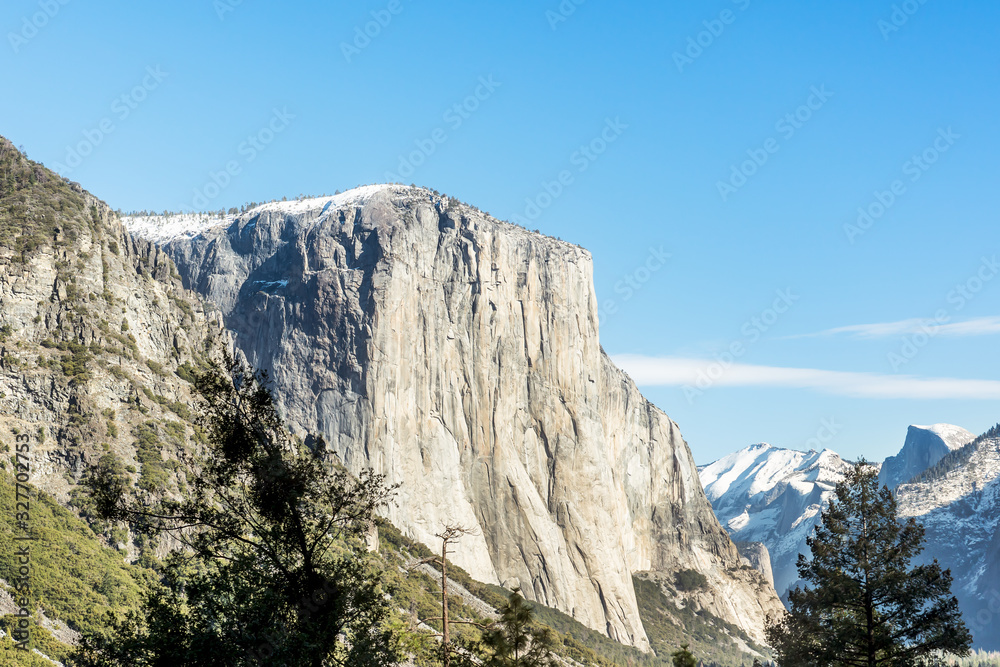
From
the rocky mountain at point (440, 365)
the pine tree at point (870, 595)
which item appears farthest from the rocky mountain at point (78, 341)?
the pine tree at point (870, 595)

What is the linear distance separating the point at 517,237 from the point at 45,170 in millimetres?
97104

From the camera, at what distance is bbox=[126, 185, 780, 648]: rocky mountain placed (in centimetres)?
16675

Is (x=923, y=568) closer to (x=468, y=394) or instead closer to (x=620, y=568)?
(x=468, y=394)

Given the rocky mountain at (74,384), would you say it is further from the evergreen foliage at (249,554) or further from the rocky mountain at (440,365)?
the evergreen foliage at (249,554)

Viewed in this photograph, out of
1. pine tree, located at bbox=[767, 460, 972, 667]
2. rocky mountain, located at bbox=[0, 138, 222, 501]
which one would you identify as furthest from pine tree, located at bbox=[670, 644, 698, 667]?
rocky mountain, located at bbox=[0, 138, 222, 501]

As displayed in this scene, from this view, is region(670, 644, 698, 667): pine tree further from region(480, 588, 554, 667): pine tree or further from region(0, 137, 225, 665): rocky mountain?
region(0, 137, 225, 665): rocky mountain

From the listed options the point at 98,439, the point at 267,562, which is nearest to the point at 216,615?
the point at 267,562

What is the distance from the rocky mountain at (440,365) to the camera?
547ft

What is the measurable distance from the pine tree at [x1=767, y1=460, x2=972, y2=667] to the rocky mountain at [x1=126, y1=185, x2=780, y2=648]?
127 metres

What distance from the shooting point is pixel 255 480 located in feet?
83.5

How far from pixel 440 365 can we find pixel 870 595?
474 feet

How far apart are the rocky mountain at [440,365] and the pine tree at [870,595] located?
418 feet

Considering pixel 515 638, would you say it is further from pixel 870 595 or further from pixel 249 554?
pixel 249 554

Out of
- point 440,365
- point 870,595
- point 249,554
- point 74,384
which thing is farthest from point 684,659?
point 440,365
